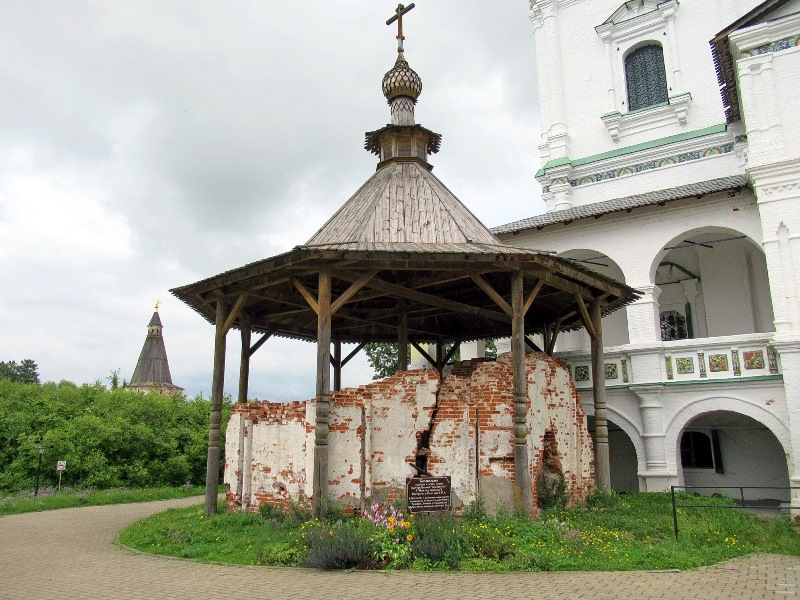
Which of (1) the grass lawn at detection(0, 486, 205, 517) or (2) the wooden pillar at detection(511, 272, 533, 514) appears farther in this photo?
(1) the grass lawn at detection(0, 486, 205, 517)

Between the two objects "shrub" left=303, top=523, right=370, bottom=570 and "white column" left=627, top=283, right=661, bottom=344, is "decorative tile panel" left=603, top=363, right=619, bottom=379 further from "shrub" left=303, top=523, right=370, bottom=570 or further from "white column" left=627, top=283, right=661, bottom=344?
"shrub" left=303, top=523, right=370, bottom=570

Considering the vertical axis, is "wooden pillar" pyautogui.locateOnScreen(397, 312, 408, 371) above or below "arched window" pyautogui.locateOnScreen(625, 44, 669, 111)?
below

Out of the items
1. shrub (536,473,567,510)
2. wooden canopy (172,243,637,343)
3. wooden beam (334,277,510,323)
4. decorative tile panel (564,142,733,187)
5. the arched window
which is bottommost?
shrub (536,473,567,510)

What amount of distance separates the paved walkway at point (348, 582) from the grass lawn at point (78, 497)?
272 inches

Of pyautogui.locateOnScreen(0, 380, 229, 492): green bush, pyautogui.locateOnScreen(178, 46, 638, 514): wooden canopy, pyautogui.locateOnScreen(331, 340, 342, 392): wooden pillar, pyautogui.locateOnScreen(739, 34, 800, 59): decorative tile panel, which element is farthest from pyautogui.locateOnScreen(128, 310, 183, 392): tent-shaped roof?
pyautogui.locateOnScreen(739, 34, 800, 59): decorative tile panel

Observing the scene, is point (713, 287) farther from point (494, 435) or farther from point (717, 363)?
point (494, 435)

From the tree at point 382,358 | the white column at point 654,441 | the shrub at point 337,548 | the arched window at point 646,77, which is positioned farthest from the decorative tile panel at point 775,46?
the tree at point 382,358

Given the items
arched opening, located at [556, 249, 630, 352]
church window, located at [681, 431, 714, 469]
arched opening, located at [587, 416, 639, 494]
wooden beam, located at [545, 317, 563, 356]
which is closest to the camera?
wooden beam, located at [545, 317, 563, 356]

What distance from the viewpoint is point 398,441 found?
10234 mm

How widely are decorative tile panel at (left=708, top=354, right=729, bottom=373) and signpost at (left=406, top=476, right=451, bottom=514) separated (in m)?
7.43

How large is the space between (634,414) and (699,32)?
41.3 feet

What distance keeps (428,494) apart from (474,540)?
1.33 m

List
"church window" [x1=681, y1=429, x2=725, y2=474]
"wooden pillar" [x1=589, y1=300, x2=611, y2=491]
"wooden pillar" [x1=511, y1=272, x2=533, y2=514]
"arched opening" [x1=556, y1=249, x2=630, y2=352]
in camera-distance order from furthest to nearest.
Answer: "arched opening" [x1=556, y1=249, x2=630, y2=352]
"church window" [x1=681, y1=429, x2=725, y2=474]
"wooden pillar" [x1=589, y1=300, x2=611, y2=491]
"wooden pillar" [x1=511, y1=272, x2=533, y2=514]

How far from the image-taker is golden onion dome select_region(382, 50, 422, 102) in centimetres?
1445
